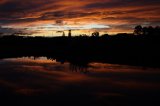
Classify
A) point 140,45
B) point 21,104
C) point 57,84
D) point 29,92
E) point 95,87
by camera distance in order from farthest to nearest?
point 140,45 < point 57,84 < point 95,87 < point 29,92 < point 21,104

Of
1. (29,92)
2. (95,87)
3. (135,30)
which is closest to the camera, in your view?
(29,92)

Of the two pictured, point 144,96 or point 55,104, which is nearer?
point 55,104

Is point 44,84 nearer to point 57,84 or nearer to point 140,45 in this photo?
point 57,84

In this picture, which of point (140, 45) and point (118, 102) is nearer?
point (118, 102)

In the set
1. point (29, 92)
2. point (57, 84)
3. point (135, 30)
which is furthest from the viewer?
point (135, 30)

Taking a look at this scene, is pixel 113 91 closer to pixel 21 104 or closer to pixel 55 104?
pixel 55 104

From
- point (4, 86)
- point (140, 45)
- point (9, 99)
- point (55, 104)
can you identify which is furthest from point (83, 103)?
point (140, 45)

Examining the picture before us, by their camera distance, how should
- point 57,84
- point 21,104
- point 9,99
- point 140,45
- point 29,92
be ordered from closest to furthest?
point 21,104, point 9,99, point 29,92, point 57,84, point 140,45

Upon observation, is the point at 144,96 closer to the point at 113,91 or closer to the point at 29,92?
the point at 113,91

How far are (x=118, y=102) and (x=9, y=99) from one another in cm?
893

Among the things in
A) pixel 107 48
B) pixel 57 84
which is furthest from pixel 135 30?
pixel 57 84

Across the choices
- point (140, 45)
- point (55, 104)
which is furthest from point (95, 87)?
point (140, 45)

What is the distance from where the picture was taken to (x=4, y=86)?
2875 cm

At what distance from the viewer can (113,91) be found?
2603cm
